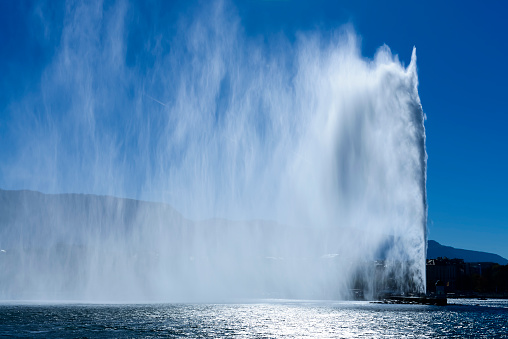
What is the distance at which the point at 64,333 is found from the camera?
47000mm

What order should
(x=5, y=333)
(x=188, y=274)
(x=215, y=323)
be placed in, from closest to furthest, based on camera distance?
(x=5, y=333), (x=215, y=323), (x=188, y=274)

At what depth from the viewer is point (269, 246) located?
14250 cm

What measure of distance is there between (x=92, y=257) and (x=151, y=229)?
18.7m

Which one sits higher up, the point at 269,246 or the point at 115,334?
the point at 269,246

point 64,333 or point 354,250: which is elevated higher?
point 354,250

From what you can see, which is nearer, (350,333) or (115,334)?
(115,334)

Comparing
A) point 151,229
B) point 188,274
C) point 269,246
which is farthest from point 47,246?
point 269,246

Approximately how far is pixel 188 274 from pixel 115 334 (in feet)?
314

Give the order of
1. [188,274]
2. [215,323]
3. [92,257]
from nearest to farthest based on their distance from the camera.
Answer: [215,323], [188,274], [92,257]

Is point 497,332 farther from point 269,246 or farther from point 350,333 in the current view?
point 269,246

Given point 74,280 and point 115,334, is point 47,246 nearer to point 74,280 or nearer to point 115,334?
point 74,280

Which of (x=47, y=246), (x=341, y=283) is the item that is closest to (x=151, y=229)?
(x=47, y=246)

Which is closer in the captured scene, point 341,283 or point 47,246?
point 341,283

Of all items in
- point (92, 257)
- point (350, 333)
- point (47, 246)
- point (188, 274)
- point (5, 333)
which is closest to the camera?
point (5, 333)
